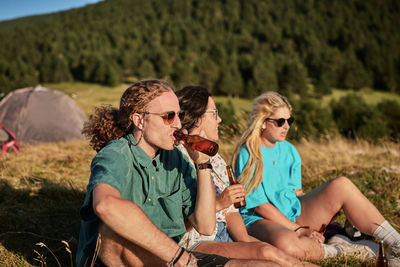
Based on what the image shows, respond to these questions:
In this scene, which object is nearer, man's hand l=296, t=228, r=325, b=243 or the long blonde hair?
man's hand l=296, t=228, r=325, b=243

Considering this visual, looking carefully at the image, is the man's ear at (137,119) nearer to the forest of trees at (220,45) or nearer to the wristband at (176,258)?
the wristband at (176,258)

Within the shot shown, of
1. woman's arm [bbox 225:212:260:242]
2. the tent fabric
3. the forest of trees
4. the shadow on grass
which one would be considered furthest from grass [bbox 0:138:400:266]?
the forest of trees

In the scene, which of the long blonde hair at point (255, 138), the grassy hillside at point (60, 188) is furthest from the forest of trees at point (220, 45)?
the long blonde hair at point (255, 138)

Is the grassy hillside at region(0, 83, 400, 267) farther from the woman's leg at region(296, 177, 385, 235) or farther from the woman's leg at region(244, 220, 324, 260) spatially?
the woman's leg at region(296, 177, 385, 235)

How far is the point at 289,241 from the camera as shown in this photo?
3432 millimetres

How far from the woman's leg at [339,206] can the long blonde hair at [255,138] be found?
0.69 m

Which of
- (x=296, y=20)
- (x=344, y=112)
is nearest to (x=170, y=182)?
(x=344, y=112)

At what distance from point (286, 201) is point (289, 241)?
0.64m

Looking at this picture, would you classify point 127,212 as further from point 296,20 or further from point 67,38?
point 296,20

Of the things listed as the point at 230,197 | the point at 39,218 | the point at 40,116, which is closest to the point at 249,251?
the point at 230,197

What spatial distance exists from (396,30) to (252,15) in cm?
3831

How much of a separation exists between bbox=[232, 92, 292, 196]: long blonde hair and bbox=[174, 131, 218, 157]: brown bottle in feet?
4.92

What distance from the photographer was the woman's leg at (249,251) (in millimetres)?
2715

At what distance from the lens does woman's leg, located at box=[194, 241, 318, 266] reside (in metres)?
2.71
